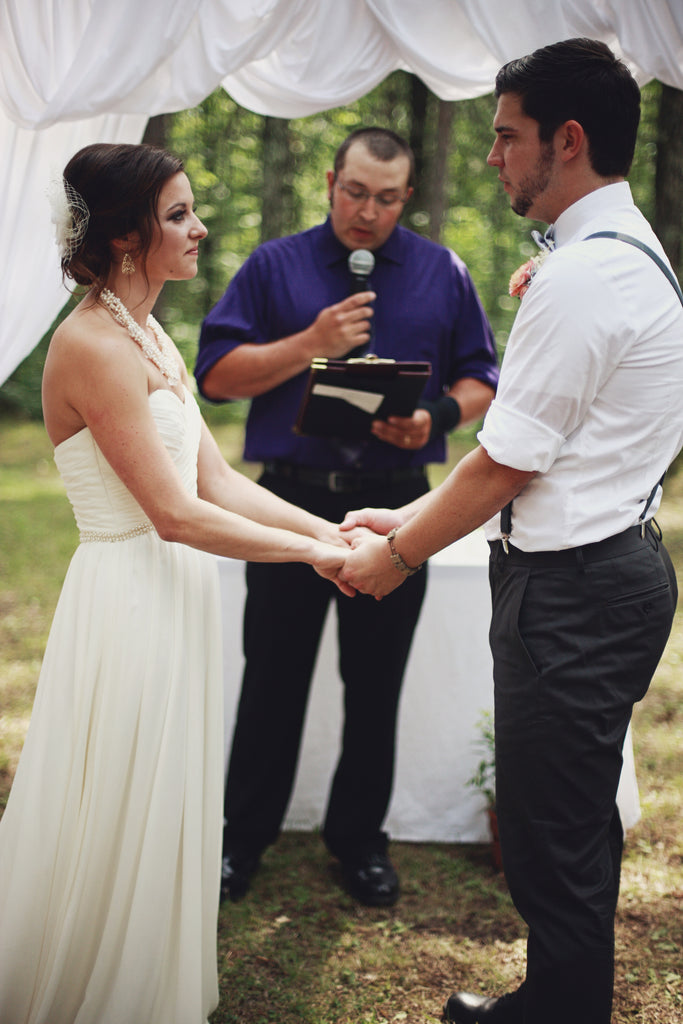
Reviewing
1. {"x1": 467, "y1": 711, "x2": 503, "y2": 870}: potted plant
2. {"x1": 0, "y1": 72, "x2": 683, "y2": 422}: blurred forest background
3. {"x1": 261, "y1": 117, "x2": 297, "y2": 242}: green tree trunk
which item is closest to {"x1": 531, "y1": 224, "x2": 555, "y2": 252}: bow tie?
{"x1": 467, "y1": 711, "x2": 503, "y2": 870}: potted plant

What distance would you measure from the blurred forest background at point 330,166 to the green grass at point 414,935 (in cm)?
558

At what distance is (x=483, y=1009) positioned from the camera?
258cm

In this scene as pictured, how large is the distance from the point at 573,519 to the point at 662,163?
26.3ft

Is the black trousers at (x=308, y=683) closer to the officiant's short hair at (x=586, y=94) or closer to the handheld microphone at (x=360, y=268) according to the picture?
A: the handheld microphone at (x=360, y=268)

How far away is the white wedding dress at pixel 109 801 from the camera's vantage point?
2.25 m

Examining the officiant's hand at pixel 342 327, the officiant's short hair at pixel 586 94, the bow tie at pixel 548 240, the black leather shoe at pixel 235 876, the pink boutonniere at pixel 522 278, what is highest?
the officiant's short hair at pixel 586 94

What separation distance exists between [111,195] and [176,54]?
1016 mm

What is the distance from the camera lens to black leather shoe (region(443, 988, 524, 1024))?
8.30ft

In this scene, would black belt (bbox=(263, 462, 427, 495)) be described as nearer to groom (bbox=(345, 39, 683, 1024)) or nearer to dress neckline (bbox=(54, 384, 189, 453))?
dress neckline (bbox=(54, 384, 189, 453))

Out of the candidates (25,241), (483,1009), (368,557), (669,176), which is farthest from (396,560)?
(669,176)

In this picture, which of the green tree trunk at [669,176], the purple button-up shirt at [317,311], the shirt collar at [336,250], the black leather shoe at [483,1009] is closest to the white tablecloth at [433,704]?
the purple button-up shirt at [317,311]

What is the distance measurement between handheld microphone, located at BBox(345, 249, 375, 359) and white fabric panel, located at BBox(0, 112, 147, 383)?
976mm

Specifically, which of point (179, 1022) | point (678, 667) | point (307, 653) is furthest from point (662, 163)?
point (179, 1022)

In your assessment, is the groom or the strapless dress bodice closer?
the groom
